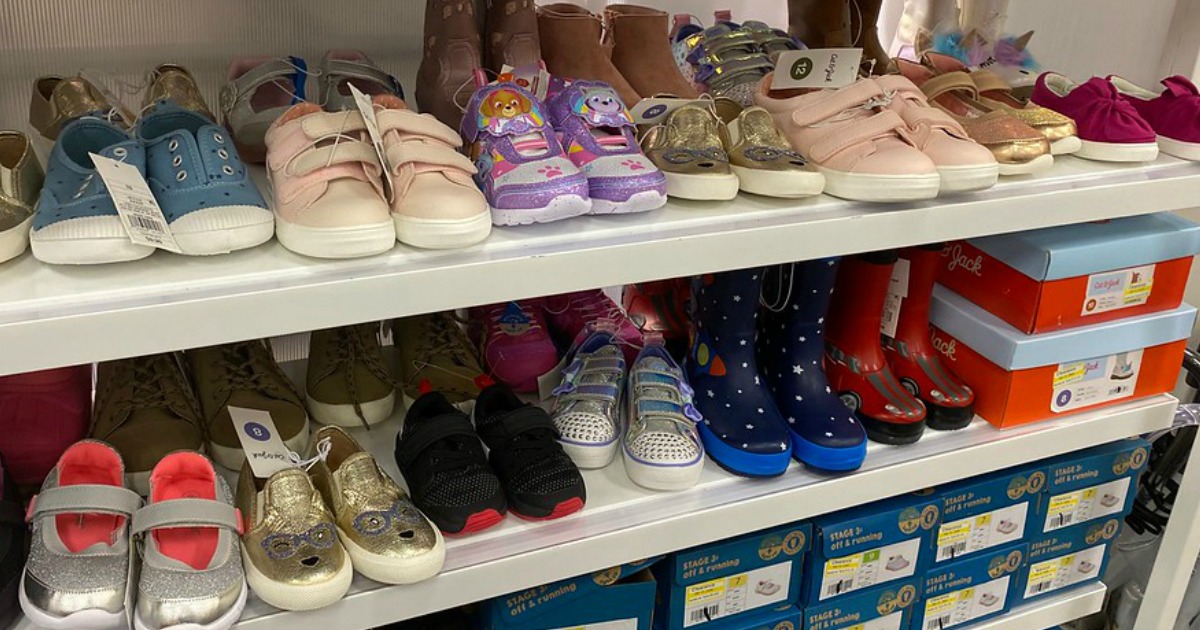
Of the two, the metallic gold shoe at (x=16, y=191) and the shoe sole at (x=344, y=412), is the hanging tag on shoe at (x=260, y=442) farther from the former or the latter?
the metallic gold shoe at (x=16, y=191)

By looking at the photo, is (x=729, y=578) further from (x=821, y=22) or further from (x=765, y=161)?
(x=821, y=22)

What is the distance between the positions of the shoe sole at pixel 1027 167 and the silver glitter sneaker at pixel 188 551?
2.78 feet

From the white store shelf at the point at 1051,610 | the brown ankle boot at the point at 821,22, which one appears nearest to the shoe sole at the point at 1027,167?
the brown ankle boot at the point at 821,22

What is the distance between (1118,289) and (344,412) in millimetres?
970

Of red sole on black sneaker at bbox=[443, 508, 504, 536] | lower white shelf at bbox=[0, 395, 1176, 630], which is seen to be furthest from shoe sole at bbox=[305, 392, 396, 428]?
red sole on black sneaker at bbox=[443, 508, 504, 536]

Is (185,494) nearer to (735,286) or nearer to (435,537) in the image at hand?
(435,537)

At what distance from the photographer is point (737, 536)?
3.58 ft

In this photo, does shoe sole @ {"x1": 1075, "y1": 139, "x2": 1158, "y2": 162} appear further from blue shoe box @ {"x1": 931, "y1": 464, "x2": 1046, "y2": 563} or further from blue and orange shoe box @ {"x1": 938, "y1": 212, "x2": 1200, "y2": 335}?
blue shoe box @ {"x1": 931, "y1": 464, "x2": 1046, "y2": 563}

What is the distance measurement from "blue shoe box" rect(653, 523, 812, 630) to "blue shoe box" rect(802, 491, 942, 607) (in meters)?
0.02

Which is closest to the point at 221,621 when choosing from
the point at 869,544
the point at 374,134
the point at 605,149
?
the point at 374,134

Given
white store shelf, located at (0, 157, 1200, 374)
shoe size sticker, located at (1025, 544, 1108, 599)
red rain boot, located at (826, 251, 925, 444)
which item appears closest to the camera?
white store shelf, located at (0, 157, 1200, 374)

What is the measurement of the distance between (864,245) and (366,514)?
0.54m

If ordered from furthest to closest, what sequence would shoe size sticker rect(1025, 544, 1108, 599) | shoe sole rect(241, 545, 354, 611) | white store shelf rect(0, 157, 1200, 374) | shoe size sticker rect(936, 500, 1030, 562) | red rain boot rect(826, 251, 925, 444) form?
shoe size sticker rect(1025, 544, 1108, 599), shoe size sticker rect(936, 500, 1030, 562), red rain boot rect(826, 251, 925, 444), shoe sole rect(241, 545, 354, 611), white store shelf rect(0, 157, 1200, 374)

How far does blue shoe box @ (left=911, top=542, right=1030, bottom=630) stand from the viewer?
4.14ft
